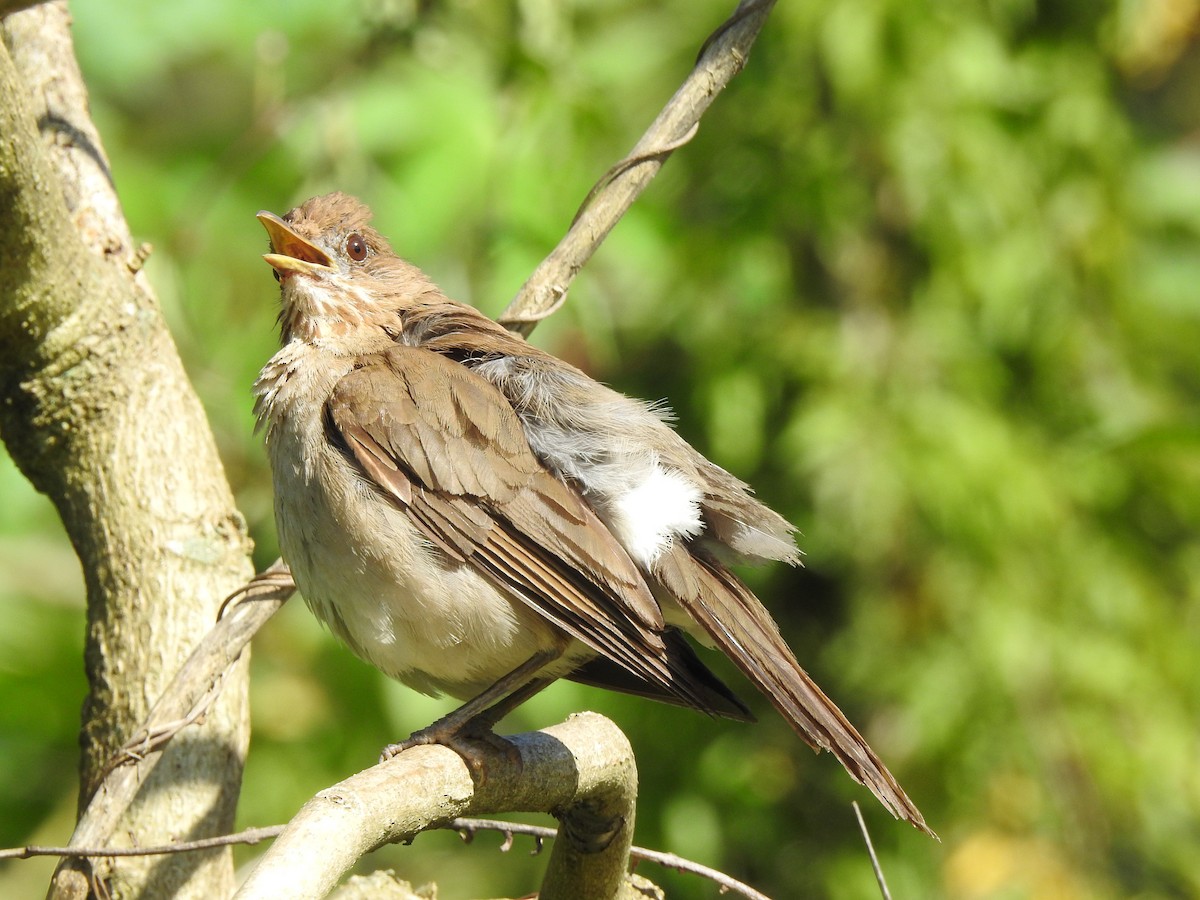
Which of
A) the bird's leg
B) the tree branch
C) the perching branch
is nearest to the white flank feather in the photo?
the bird's leg

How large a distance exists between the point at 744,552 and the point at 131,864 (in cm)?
159

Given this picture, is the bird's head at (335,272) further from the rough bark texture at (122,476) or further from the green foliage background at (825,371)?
the green foliage background at (825,371)

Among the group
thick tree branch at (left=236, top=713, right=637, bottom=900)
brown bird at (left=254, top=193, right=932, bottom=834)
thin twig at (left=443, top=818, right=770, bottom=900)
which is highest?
brown bird at (left=254, top=193, right=932, bottom=834)

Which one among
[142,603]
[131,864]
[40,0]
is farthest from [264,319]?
[40,0]

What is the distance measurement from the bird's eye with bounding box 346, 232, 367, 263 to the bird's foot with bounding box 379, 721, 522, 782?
1.50 m

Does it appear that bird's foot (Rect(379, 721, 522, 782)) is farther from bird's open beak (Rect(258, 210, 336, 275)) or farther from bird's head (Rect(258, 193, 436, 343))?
bird's open beak (Rect(258, 210, 336, 275))

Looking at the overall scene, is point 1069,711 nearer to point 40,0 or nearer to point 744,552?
point 744,552

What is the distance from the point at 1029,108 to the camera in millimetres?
5930

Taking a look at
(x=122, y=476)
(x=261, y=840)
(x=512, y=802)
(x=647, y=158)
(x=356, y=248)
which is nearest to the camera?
(x=261, y=840)

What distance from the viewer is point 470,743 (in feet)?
9.62

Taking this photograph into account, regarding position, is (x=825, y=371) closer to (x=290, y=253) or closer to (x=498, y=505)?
(x=290, y=253)

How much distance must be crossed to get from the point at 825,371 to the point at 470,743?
3031mm

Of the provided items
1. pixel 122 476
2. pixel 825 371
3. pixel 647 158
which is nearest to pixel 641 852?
pixel 122 476

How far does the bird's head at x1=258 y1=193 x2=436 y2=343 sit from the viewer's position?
12.5 ft
